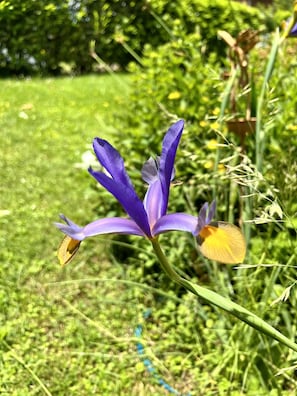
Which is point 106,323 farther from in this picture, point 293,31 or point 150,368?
point 293,31

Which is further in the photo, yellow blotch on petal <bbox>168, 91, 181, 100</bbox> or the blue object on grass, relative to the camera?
yellow blotch on petal <bbox>168, 91, 181, 100</bbox>

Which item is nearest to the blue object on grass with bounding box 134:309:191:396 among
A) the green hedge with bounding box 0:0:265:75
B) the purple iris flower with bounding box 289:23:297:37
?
the purple iris flower with bounding box 289:23:297:37

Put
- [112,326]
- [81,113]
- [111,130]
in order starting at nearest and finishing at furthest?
1. [112,326]
2. [111,130]
3. [81,113]

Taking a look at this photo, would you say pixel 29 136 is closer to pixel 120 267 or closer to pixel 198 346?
pixel 120 267

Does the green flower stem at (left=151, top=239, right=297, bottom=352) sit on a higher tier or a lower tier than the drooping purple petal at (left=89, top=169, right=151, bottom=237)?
lower

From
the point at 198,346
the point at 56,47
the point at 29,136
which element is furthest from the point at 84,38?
the point at 198,346

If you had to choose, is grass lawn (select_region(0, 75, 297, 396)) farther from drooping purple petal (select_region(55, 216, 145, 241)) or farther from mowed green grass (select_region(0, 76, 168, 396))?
drooping purple petal (select_region(55, 216, 145, 241))
